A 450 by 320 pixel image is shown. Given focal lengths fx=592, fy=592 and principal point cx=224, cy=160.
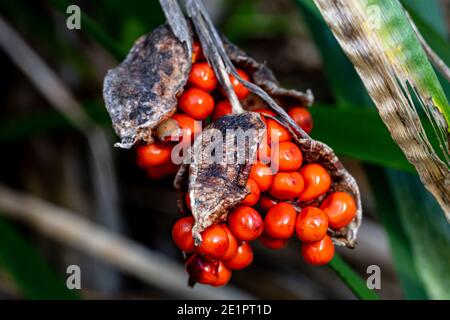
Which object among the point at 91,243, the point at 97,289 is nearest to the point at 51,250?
the point at 97,289

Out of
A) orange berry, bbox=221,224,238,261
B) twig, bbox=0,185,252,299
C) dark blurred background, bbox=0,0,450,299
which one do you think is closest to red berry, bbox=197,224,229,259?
orange berry, bbox=221,224,238,261

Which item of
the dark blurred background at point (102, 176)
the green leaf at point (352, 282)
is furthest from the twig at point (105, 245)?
the green leaf at point (352, 282)

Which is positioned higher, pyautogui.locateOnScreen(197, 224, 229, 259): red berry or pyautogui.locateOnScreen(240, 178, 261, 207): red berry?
pyautogui.locateOnScreen(240, 178, 261, 207): red berry

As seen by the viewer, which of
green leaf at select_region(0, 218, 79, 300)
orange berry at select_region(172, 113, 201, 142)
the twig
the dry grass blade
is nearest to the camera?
the dry grass blade

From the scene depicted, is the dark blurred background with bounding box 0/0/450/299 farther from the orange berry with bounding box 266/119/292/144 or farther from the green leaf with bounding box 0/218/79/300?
the orange berry with bounding box 266/119/292/144

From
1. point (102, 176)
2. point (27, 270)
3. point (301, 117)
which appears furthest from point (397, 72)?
point (102, 176)

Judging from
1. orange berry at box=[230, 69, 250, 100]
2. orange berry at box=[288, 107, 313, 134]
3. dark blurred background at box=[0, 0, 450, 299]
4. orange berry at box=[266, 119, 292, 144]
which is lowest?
orange berry at box=[266, 119, 292, 144]

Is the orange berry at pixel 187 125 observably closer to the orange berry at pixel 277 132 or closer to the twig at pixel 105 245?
the orange berry at pixel 277 132
